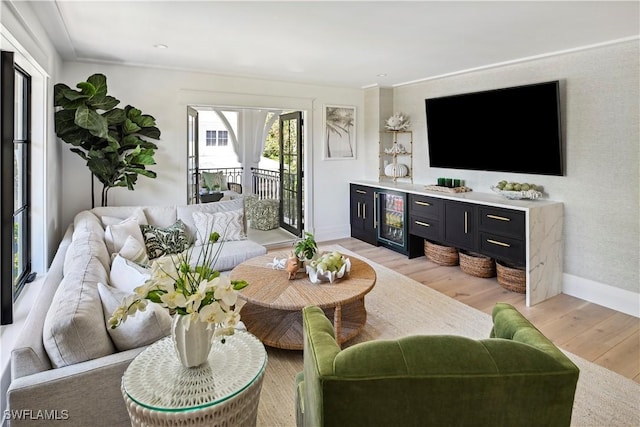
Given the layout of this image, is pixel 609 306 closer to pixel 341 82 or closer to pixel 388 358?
pixel 388 358

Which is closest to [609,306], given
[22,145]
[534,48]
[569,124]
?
[569,124]

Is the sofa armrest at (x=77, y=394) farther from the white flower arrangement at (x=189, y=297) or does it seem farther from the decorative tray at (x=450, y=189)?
the decorative tray at (x=450, y=189)

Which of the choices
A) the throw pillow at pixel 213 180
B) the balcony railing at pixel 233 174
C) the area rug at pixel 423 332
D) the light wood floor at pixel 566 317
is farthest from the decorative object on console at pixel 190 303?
the balcony railing at pixel 233 174

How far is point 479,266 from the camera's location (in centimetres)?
446

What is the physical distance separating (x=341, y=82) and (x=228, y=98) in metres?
1.71

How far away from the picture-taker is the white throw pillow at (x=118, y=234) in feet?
11.0

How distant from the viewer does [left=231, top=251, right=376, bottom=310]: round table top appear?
8.58ft

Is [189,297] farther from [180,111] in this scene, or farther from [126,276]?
[180,111]

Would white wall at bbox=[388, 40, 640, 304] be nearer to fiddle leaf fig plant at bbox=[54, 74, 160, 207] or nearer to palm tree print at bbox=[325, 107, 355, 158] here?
palm tree print at bbox=[325, 107, 355, 158]

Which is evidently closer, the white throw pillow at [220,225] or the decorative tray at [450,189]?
the white throw pillow at [220,225]

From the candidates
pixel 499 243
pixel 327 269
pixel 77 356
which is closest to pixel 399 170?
pixel 499 243

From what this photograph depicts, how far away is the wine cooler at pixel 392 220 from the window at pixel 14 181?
418 centimetres

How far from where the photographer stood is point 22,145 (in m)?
3.08

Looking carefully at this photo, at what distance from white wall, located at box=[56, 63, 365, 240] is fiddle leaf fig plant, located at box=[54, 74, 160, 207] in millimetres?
243
